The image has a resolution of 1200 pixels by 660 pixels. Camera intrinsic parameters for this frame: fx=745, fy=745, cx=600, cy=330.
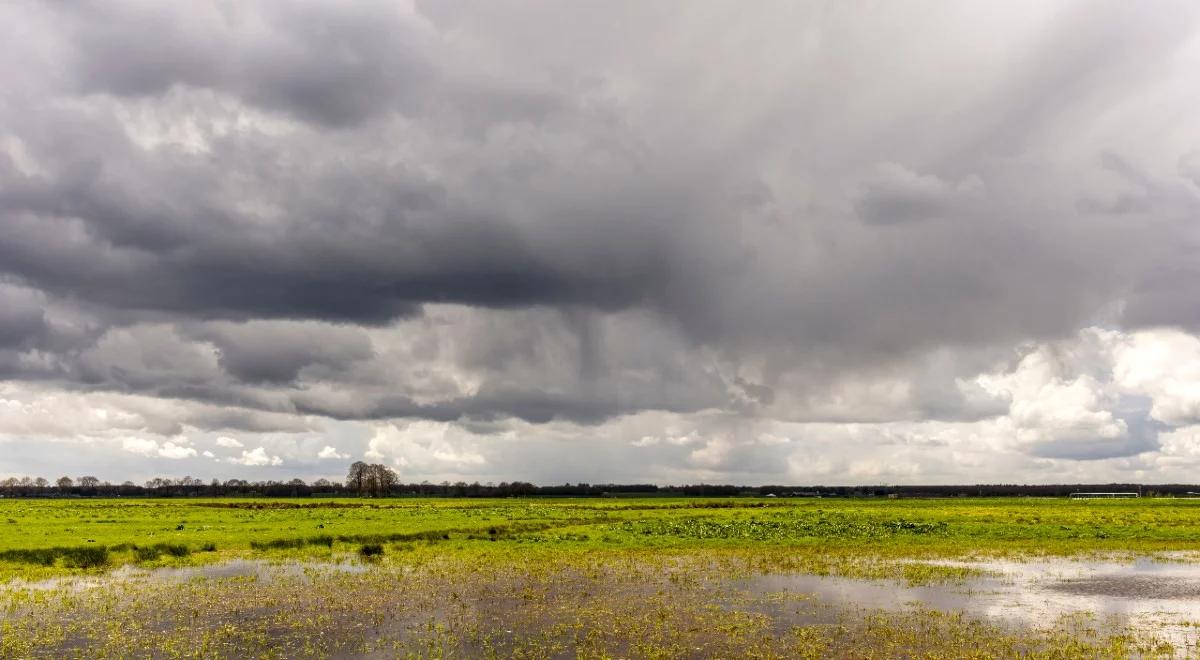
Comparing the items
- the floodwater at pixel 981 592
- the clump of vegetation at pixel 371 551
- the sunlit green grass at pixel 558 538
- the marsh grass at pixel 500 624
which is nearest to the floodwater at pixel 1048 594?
the floodwater at pixel 981 592

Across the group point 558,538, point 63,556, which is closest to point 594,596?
point 558,538

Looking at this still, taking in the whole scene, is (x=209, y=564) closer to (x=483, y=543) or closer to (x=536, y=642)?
(x=483, y=543)

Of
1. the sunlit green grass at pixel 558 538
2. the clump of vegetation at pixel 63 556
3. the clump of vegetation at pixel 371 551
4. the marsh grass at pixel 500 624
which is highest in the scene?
the marsh grass at pixel 500 624

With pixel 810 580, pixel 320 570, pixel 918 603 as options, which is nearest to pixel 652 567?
pixel 810 580

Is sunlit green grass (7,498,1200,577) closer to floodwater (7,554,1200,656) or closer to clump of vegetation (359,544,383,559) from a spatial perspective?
clump of vegetation (359,544,383,559)

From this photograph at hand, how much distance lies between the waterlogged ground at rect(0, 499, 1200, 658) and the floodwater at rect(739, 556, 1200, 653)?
0.16 meters

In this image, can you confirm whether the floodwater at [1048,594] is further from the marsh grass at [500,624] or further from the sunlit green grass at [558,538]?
the sunlit green grass at [558,538]

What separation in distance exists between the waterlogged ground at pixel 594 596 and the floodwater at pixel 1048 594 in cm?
16

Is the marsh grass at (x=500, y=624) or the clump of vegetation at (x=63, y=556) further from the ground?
the marsh grass at (x=500, y=624)

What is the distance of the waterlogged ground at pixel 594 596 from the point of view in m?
22.9

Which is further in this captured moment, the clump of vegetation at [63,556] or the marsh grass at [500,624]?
the clump of vegetation at [63,556]

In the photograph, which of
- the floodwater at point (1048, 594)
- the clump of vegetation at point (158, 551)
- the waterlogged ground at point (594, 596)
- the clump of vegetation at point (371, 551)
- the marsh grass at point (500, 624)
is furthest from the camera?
the clump of vegetation at point (158, 551)

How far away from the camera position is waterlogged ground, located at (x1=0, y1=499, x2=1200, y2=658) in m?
22.9

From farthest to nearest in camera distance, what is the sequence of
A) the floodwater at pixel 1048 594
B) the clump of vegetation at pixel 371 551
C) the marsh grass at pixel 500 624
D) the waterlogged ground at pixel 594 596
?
the clump of vegetation at pixel 371 551, the floodwater at pixel 1048 594, the waterlogged ground at pixel 594 596, the marsh grass at pixel 500 624
